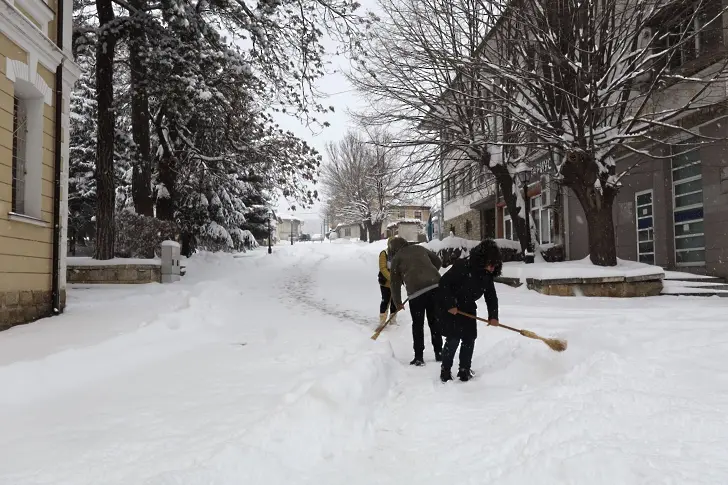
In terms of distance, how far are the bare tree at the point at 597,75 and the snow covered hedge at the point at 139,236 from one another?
916cm

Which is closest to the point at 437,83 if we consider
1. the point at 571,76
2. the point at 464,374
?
the point at 571,76

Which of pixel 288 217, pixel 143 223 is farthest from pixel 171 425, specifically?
pixel 288 217

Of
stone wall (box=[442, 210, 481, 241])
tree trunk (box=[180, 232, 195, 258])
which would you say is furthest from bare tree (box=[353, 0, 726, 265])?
stone wall (box=[442, 210, 481, 241])

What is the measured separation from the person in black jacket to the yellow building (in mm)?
6204

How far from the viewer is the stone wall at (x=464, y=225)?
90.7 ft

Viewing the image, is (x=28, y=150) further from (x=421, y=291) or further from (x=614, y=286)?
(x=614, y=286)

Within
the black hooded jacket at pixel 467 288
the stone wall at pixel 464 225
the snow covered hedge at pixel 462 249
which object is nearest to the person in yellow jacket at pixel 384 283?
the black hooded jacket at pixel 467 288

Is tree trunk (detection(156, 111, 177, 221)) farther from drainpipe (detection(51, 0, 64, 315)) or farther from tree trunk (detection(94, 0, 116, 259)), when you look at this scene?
drainpipe (detection(51, 0, 64, 315))

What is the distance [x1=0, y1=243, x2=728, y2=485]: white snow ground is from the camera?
281cm

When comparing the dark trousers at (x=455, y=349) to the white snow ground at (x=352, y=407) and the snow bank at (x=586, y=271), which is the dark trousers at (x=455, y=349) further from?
the snow bank at (x=586, y=271)

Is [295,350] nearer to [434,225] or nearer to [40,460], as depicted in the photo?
[40,460]

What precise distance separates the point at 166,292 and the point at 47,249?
2.51 meters

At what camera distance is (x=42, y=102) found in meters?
7.91

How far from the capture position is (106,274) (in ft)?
36.5
